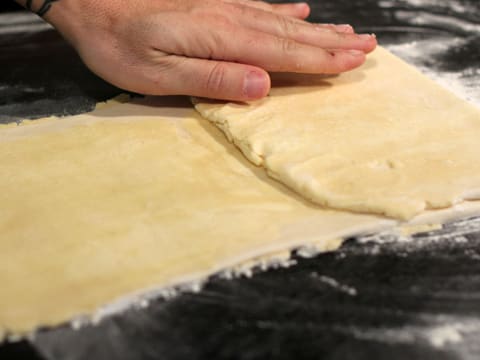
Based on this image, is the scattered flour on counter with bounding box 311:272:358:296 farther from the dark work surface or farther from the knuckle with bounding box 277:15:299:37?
the knuckle with bounding box 277:15:299:37

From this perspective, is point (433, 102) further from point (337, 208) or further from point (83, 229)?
point (83, 229)

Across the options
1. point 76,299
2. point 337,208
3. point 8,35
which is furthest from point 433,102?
point 8,35

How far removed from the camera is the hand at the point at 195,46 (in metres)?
1.48

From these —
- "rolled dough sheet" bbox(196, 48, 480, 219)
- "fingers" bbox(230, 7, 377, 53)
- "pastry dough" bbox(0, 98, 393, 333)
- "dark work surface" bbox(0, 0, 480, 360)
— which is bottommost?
"dark work surface" bbox(0, 0, 480, 360)

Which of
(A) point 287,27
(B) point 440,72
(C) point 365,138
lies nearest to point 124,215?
(C) point 365,138

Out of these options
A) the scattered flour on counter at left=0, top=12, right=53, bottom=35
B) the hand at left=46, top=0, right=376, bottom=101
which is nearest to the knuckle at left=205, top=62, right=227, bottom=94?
the hand at left=46, top=0, right=376, bottom=101

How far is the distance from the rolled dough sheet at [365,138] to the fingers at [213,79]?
4 centimetres

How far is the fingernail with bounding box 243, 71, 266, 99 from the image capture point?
1.47 metres

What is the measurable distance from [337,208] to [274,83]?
505mm

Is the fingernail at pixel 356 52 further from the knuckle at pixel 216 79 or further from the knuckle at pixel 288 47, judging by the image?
the knuckle at pixel 216 79

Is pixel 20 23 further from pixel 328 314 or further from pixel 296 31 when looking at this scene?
pixel 328 314

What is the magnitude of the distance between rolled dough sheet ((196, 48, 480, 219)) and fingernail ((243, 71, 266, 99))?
0.04 metres

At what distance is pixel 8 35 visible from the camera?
2094 millimetres

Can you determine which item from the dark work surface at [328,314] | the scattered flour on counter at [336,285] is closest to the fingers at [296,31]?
the dark work surface at [328,314]
